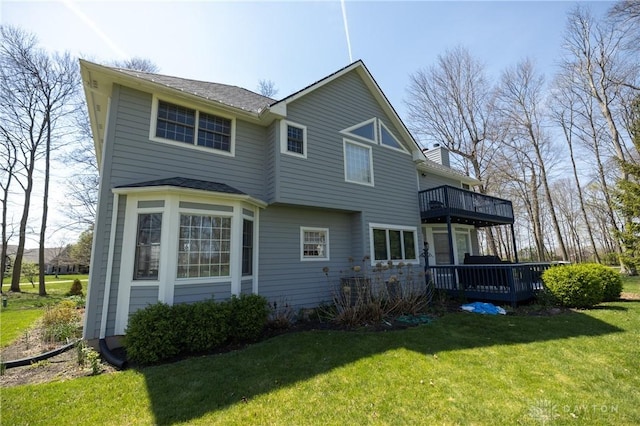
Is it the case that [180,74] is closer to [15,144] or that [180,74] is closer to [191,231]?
[191,231]

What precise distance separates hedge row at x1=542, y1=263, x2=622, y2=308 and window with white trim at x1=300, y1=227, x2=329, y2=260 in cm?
722

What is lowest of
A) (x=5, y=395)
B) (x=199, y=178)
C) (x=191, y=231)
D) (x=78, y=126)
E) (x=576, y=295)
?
(x=5, y=395)

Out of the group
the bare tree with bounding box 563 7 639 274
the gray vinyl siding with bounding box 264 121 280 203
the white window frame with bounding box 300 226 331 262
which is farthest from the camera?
the bare tree with bounding box 563 7 639 274

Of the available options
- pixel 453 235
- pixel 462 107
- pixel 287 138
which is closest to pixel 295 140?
pixel 287 138

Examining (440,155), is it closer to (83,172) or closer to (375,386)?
(375,386)

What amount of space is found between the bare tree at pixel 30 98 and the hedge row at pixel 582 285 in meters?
25.5

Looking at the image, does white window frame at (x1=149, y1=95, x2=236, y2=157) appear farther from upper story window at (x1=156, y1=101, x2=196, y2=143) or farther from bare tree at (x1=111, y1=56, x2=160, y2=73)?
bare tree at (x1=111, y1=56, x2=160, y2=73)

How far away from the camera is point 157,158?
6.82 metres

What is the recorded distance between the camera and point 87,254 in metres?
24.4

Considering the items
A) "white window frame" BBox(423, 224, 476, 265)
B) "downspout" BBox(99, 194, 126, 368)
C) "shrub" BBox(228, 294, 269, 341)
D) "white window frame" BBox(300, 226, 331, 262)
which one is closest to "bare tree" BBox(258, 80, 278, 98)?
"white window frame" BBox(300, 226, 331, 262)

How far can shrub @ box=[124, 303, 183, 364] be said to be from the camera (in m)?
4.92

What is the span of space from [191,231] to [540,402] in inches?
266

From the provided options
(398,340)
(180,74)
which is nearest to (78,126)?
(180,74)

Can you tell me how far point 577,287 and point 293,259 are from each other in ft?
28.2
